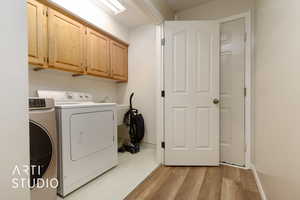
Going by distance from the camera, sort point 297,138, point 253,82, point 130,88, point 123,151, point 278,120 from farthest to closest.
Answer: point 130,88, point 123,151, point 253,82, point 278,120, point 297,138

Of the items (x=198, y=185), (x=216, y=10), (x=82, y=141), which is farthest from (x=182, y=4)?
(x=198, y=185)

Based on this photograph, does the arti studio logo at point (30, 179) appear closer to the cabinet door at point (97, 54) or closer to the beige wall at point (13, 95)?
the beige wall at point (13, 95)

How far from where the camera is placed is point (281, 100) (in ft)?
3.76

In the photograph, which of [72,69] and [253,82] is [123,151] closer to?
[72,69]

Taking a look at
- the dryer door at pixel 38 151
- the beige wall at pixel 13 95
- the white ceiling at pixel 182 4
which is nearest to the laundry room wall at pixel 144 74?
the white ceiling at pixel 182 4

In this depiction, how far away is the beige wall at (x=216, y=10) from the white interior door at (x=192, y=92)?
0.30 metres

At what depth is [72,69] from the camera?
2219mm

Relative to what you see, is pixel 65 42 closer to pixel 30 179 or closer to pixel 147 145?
pixel 30 179

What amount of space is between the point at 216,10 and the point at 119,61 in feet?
5.92

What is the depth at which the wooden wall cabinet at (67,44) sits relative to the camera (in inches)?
70.3

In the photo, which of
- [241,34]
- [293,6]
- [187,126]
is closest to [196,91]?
[187,126]

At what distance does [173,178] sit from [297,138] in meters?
1.38

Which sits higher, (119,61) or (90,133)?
(119,61)

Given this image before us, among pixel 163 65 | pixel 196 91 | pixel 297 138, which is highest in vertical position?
pixel 163 65
